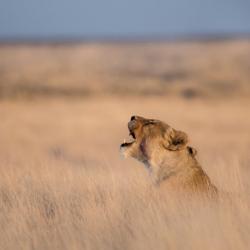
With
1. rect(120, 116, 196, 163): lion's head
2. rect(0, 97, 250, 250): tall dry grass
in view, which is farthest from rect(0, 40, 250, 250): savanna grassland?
rect(120, 116, 196, 163): lion's head

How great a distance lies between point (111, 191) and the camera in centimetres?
815

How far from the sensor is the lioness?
716 centimetres

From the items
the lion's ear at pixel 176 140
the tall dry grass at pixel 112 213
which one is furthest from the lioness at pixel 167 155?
the tall dry grass at pixel 112 213

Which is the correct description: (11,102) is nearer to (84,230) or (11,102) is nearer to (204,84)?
(204,84)

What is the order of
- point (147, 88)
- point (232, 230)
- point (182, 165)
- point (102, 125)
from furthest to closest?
point (147, 88)
point (102, 125)
point (182, 165)
point (232, 230)

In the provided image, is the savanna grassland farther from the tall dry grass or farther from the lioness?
the lioness

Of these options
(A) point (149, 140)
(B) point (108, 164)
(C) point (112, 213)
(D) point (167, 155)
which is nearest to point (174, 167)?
(D) point (167, 155)

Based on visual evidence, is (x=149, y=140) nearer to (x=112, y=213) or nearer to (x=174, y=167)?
(x=174, y=167)

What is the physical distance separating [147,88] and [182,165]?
3862 centimetres

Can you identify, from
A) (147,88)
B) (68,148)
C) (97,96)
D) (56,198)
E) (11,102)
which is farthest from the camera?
(147,88)


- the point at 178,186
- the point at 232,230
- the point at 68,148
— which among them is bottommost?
the point at 232,230

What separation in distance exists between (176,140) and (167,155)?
14 centimetres

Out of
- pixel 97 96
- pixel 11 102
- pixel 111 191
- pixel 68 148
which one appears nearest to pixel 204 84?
pixel 97 96

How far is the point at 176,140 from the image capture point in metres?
7.32
